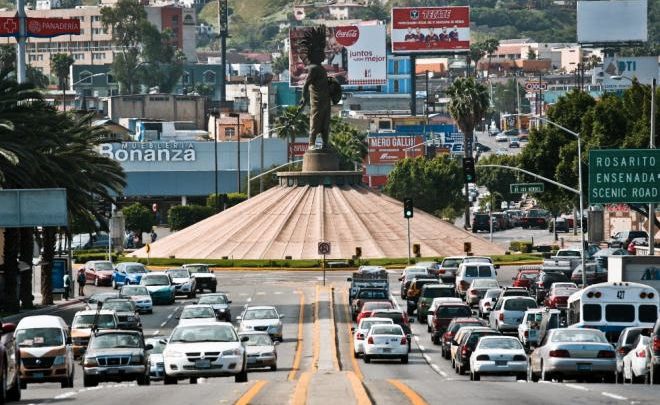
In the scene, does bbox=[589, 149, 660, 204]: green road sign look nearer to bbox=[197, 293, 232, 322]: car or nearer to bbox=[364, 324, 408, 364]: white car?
bbox=[197, 293, 232, 322]: car

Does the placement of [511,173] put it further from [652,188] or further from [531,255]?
[652,188]

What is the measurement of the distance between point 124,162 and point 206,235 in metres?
66.5

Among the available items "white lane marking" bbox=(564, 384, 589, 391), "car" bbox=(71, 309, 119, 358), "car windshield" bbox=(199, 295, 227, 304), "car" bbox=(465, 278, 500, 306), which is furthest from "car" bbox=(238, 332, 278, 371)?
"car" bbox=(465, 278, 500, 306)

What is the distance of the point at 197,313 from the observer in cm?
5766

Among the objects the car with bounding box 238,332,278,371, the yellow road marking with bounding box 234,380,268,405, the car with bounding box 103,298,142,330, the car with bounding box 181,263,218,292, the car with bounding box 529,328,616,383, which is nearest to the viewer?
the yellow road marking with bounding box 234,380,268,405

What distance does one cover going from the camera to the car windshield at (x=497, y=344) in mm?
44250

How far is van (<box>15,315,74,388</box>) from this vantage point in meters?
41.2

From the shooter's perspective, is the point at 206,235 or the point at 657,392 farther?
the point at 206,235

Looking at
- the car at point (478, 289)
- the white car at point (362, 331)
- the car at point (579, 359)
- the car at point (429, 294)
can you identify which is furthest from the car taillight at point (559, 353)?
the car at point (478, 289)

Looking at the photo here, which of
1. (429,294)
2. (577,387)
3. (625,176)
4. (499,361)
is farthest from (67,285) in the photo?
(577,387)

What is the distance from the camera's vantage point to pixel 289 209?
10900 cm

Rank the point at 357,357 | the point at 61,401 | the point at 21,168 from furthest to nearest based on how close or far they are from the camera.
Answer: the point at 21,168, the point at 357,357, the point at 61,401

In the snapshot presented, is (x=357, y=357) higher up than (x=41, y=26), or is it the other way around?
(x=41, y=26)

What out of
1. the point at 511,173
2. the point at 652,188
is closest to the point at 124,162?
the point at 511,173
